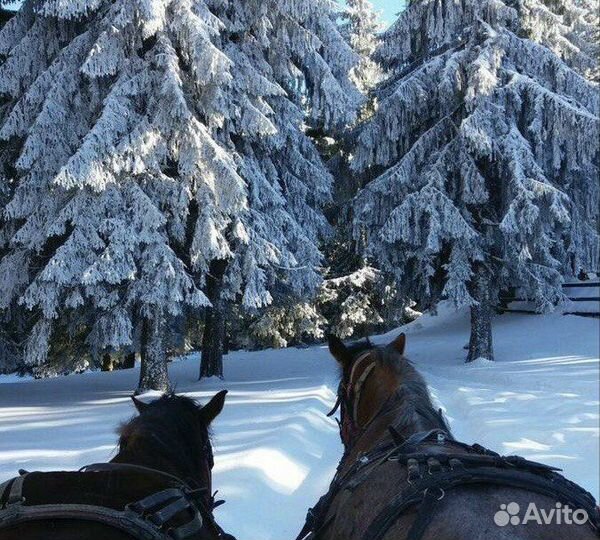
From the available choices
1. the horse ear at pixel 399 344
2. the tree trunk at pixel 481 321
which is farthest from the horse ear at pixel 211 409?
the tree trunk at pixel 481 321

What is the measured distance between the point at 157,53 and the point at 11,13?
3.95 m

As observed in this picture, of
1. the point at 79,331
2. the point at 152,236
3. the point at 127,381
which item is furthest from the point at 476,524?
the point at 127,381

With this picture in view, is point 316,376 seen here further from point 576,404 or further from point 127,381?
point 576,404

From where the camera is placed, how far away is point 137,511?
1.94 m

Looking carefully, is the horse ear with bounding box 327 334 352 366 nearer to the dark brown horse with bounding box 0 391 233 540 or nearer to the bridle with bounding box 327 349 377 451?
the bridle with bounding box 327 349 377 451

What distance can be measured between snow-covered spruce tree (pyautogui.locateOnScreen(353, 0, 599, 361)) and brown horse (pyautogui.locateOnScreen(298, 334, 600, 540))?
11.9 meters

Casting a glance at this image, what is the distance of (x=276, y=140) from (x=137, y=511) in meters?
11.0

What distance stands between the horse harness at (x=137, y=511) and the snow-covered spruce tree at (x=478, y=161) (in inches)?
492

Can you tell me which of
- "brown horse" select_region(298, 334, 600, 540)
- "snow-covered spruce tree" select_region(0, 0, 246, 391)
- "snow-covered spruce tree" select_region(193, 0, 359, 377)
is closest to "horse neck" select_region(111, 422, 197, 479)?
"brown horse" select_region(298, 334, 600, 540)

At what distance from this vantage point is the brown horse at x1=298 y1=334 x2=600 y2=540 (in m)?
1.68

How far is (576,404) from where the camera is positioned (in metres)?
9.34

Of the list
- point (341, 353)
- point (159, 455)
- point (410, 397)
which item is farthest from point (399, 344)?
point (159, 455)

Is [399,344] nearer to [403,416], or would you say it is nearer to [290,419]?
[403,416]

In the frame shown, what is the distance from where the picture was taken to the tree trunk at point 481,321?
49.6 ft
